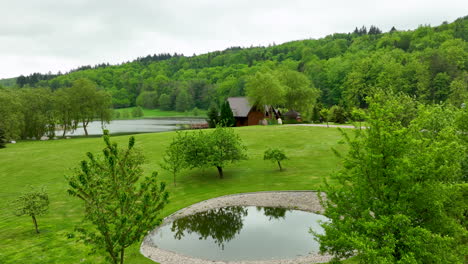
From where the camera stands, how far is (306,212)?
26000 mm

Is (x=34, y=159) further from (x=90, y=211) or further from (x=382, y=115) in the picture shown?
(x=382, y=115)

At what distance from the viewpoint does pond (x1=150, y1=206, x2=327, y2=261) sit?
768 inches

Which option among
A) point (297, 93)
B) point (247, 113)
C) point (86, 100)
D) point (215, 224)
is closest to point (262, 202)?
point (215, 224)

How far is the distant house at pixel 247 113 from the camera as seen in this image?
80.1 metres

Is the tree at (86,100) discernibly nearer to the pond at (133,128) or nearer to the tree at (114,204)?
the pond at (133,128)

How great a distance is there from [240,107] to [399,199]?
7159 cm

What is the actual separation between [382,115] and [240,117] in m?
68.8

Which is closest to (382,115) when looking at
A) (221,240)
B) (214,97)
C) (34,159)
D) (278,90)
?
(221,240)

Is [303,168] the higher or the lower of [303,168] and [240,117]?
the lower

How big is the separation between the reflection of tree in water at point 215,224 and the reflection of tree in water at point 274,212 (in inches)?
74.9

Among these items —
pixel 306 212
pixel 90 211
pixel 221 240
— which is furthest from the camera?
pixel 306 212

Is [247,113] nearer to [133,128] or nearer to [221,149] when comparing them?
A: [221,149]

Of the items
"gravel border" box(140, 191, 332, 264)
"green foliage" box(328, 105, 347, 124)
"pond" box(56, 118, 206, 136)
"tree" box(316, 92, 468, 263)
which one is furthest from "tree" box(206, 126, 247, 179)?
"pond" box(56, 118, 206, 136)

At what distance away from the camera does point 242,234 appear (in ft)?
74.9
